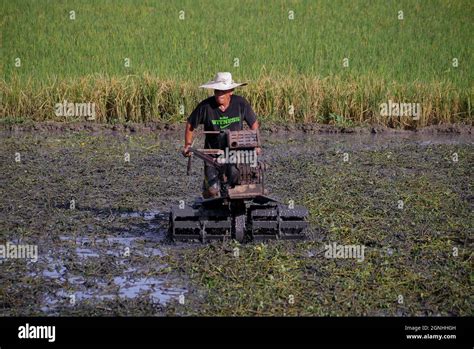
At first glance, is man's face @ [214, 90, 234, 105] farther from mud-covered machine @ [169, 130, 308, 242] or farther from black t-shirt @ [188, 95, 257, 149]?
mud-covered machine @ [169, 130, 308, 242]

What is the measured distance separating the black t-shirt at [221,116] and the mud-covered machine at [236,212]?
0.21 metres

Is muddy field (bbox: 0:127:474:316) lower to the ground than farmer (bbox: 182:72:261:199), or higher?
lower

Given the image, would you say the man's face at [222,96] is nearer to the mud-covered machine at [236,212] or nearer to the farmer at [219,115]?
the farmer at [219,115]

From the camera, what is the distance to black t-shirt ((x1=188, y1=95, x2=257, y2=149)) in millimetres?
10086

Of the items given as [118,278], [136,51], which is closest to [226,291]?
[118,278]

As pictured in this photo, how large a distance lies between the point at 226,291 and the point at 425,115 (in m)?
9.64

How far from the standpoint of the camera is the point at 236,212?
9.84 m

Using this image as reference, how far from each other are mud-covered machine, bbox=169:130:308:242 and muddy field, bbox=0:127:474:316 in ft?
0.67

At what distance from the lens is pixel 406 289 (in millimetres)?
8383

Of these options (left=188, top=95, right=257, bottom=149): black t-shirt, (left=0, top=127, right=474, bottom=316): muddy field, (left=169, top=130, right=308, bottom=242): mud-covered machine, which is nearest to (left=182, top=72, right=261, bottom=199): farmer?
(left=188, top=95, right=257, bottom=149): black t-shirt

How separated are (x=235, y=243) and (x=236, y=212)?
1.08 ft

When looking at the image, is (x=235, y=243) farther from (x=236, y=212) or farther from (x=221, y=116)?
(x=221, y=116)

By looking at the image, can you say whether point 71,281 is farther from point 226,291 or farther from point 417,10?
point 417,10

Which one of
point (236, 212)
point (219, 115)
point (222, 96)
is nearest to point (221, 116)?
point (219, 115)
